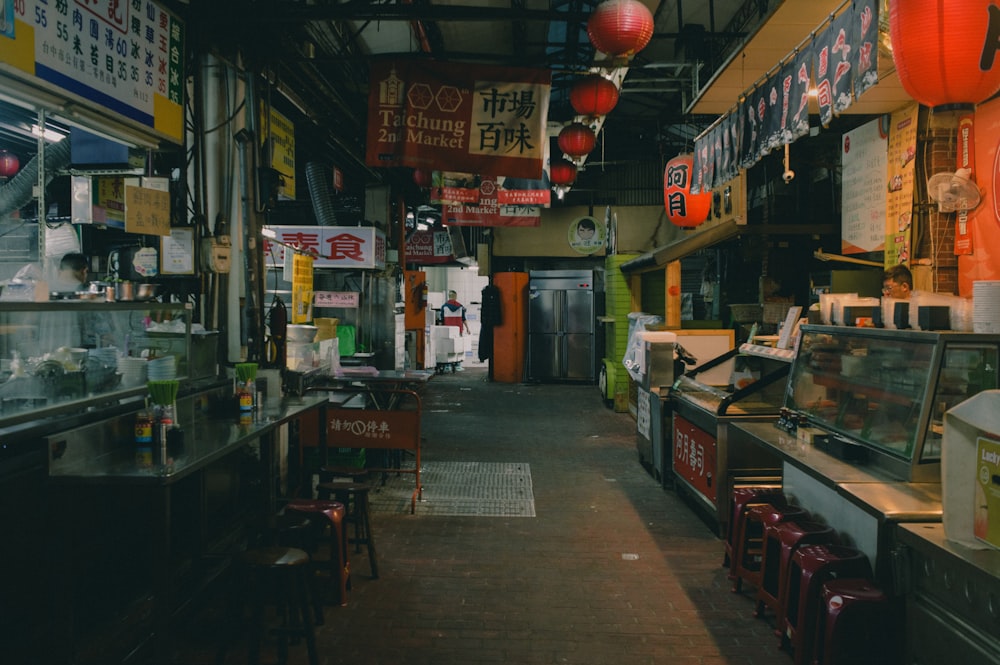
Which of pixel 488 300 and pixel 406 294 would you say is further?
pixel 488 300

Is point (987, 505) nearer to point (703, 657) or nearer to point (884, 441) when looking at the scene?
point (884, 441)

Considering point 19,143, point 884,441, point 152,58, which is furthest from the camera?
point 19,143

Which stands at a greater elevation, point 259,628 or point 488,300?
point 488,300

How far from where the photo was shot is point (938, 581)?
113 inches

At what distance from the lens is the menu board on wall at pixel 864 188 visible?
23.2 ft

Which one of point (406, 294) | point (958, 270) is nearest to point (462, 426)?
point (406, 294)

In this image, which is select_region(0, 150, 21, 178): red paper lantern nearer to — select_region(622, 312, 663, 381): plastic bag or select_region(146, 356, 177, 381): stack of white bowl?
select_region(146, 356, 177, 381): stack of white bowl

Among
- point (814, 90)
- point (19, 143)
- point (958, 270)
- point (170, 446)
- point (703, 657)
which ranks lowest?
point (703, 657)

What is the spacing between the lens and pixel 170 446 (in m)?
4.11

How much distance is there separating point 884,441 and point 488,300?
14.5 metres

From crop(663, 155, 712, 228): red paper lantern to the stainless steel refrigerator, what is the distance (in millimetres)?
8782

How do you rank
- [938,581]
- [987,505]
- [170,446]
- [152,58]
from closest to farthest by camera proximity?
[987,505], [938,581], [170,446], [152,58]

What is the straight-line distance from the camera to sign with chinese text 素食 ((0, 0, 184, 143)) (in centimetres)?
371

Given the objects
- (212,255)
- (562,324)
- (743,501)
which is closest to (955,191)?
(743,501)
